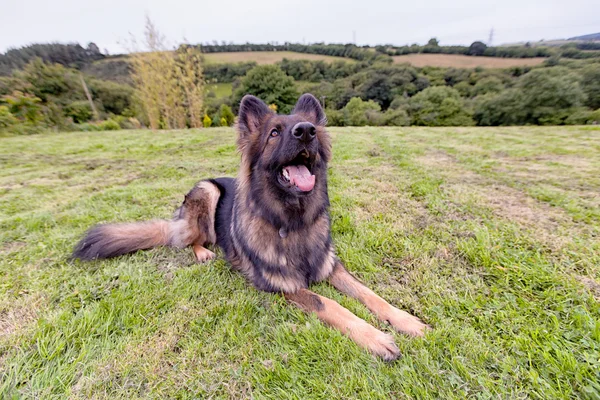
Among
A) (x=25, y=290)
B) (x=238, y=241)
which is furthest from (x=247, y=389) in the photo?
(x=25, y=290)

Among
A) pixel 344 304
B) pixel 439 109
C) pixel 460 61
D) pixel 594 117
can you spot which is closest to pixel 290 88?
pixel 439 109

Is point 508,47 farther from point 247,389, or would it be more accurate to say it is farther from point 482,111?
point 247,389

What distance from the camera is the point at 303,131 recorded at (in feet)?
6.95

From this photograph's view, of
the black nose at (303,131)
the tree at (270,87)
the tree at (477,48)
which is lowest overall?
the black nose at (303,131)

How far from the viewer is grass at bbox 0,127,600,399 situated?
1455 millimetres

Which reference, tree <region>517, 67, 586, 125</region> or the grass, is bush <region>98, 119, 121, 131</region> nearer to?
Answer: the grass

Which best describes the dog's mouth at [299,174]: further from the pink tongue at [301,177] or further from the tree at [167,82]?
the tree at [167,82]

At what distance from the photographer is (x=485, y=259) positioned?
96.3 inches

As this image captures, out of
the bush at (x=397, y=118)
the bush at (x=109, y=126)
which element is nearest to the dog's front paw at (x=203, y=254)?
the bush at (x=109, y=126)

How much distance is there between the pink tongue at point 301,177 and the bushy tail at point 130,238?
5.23 feet

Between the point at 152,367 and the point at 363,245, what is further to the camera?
the point at 363,245

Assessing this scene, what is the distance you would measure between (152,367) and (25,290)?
1.70 metres

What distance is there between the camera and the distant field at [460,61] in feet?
147

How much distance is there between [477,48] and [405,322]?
77.1 metres
